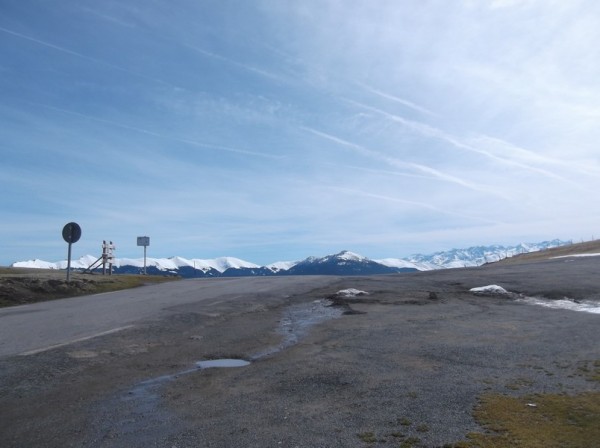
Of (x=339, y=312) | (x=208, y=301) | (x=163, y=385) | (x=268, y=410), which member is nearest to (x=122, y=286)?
(x=208, y=301)

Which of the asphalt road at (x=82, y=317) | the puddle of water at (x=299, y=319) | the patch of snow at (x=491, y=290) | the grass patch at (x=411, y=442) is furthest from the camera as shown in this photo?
the patch of snow at (x=491, y=290)

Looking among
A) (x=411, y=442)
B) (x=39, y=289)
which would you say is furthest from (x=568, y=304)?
(x=39, y=289)

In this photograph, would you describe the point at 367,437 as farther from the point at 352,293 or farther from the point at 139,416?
the point at 352,293

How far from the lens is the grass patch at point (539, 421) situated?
616cm

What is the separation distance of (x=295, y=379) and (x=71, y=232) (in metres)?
25.7

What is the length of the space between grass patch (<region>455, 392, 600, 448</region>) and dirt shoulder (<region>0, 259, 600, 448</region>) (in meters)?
0.22

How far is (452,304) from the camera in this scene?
19.4m

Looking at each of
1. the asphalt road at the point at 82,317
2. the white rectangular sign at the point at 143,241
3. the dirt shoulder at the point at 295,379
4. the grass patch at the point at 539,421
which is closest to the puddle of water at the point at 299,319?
the dirt shoulder at the point at 295,379

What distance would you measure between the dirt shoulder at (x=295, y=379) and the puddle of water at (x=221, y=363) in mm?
248

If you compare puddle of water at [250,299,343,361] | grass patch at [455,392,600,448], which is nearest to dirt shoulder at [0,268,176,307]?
puddle of water at [250,299,343,361]

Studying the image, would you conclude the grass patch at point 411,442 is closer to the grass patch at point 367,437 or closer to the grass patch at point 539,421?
the grass patch at point 367,437

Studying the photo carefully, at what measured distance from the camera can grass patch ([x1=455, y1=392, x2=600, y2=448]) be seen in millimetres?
6164

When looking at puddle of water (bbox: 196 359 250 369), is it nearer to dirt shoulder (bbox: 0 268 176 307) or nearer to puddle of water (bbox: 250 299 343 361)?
puddle of water (bbox: 250 299 343 361)

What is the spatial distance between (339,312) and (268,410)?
35.6ft
